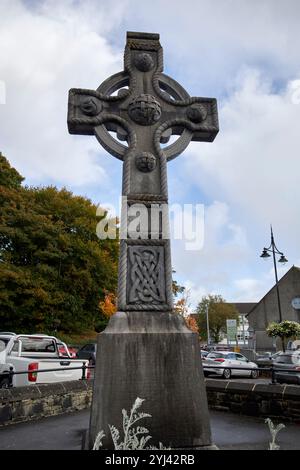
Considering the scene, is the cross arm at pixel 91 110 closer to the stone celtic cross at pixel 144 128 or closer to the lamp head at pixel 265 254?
the stone celtic cross at pixel 144 128

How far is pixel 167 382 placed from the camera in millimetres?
4195

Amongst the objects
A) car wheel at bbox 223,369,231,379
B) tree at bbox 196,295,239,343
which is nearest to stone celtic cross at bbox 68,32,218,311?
car wheel at bbox 223,369,231,379

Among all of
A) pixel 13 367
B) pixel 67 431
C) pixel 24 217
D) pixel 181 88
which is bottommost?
pixel 67 431

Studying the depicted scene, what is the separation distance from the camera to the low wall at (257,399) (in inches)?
247

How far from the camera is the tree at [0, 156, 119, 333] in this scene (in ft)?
77.2

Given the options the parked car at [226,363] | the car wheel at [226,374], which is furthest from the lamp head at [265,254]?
the car wheel at [226,374]

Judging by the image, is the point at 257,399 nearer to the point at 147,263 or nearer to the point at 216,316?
the point at 147,263

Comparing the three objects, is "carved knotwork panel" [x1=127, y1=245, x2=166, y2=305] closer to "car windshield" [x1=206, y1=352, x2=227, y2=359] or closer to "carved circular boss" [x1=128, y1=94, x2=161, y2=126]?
"carved circular boss" [x1=128, y1=94, x2=161, y2=126]

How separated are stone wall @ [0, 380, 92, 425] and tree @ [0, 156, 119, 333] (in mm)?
15860

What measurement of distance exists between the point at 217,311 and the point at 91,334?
155 ft

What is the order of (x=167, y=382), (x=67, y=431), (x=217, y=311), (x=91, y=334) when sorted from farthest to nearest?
(x=217, y=311) → (x=91, y=334) → (x=67, y=431) → (x=167, y=382)

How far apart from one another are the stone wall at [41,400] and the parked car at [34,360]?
0.49 m
